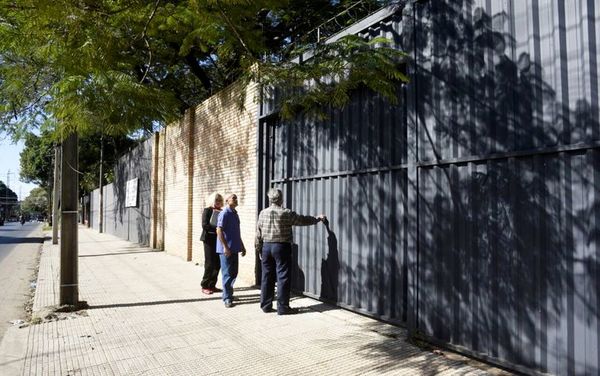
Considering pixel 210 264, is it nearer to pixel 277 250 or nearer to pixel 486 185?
pixel 277 250

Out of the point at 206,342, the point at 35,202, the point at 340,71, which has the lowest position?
the point at 206,342

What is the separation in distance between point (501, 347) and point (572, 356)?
0.68 m

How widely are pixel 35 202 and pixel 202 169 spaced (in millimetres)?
135459

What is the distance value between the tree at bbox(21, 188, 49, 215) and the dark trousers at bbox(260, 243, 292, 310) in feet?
400

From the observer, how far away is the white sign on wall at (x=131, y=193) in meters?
20.5

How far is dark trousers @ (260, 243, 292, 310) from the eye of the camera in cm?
660

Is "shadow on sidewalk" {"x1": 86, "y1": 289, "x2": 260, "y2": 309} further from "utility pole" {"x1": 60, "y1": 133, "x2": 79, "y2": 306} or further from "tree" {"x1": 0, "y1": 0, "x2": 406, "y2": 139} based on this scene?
"tree" {"x1": 0, "y1": 0, "x2": 406, "y2": 139}

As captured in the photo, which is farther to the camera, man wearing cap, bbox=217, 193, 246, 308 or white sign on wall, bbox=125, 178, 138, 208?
white sign on wall, bbox=125, 178, 138, 208

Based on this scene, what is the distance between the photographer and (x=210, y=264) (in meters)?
8.32

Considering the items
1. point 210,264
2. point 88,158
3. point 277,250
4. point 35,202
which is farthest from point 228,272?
point 35,202

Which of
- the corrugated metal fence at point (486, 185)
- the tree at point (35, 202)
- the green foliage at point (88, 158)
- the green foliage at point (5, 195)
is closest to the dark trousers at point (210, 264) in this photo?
the corrugated metal fence at point (486, 185)

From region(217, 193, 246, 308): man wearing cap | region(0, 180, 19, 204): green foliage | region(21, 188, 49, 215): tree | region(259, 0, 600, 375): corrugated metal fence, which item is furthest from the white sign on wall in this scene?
region(0, 180, 19, 204): green foliage

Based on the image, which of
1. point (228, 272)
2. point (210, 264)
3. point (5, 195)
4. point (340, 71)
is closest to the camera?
point (340, 71)

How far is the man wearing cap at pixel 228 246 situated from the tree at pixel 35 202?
121m
